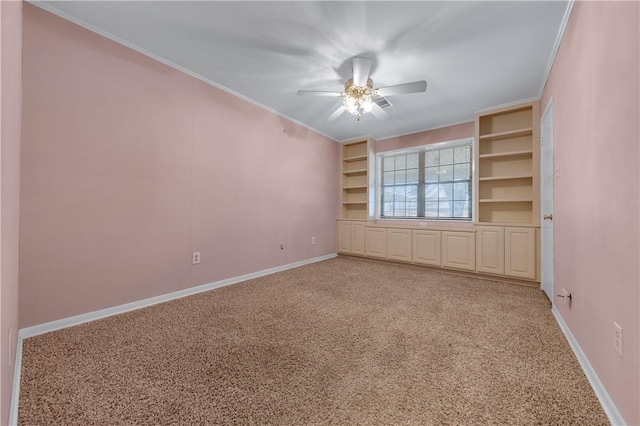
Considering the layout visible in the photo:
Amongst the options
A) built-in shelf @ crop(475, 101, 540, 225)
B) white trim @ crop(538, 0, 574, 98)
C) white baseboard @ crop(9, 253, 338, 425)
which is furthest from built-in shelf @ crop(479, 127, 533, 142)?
white baseboard @ crop(9, 253, 338, 425)

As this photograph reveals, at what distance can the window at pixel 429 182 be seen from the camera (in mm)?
4227

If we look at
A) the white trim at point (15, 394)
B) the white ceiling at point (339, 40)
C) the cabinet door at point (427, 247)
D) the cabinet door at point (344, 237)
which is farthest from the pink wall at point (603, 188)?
the cabinet door at point (344, 237)

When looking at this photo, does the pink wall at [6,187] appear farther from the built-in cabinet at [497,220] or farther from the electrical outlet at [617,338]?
the built-in cabinet at [497,220]

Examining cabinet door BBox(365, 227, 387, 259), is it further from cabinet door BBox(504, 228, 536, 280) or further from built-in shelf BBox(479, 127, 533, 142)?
built-in shelf BBox(479, 127, 533, 142)

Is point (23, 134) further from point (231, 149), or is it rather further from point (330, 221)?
point (330, 221)

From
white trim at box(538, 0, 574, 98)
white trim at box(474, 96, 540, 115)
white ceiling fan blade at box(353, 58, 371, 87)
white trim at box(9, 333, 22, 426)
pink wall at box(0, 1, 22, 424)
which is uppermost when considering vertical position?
white trim at box(474, 96, 540, 115)

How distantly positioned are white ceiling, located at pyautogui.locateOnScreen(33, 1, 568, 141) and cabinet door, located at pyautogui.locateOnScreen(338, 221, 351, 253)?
262 cm

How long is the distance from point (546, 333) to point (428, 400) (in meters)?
1.40

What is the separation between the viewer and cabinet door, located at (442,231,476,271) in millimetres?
3695

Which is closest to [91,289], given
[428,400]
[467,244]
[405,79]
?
[428,400]

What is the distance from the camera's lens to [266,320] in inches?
85.0

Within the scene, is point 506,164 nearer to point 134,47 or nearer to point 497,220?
point 497,220

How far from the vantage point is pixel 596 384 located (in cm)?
130

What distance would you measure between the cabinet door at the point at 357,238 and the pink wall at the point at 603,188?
3.10m
